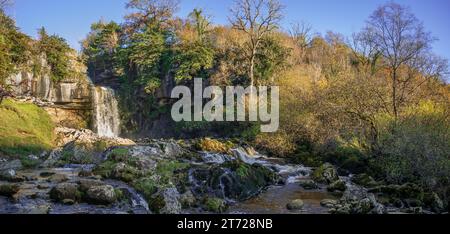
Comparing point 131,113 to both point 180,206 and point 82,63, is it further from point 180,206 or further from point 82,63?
point 180,206

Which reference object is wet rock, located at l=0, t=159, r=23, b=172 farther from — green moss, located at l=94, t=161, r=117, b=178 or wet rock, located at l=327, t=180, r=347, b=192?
wet rock, located at l=327, t=180, r=347, b=192

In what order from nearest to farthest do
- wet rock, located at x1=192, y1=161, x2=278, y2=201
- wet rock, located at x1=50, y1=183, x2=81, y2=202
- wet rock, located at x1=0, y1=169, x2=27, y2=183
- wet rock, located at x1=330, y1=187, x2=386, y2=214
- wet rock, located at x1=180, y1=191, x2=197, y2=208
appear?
wet rock, located at x1=50, y1=183, x2=81, y2=202 < wet rock, located at x1=330, y1=187, x2=386, y2=214 < wet rock, located at x1=180, y1=191, x2=197, y2=208 < wet rock, located at x1=192, y1=161, x2=278, y2=201 < wet rock, located at x1=0, y1=169, x2=27, y2=183

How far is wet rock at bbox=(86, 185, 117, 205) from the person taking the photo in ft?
39.6

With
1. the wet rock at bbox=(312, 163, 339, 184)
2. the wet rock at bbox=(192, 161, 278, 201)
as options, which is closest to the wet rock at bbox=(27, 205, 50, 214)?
the wet rock at bbox=(192, 161, 278, 201)

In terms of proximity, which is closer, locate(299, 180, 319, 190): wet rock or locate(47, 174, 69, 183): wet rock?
locate(47, 174, 69, 183): wet rock

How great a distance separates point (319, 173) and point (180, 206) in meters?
8.48

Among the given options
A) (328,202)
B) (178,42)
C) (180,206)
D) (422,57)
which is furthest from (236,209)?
(178,42)

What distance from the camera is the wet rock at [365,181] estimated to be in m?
17.0

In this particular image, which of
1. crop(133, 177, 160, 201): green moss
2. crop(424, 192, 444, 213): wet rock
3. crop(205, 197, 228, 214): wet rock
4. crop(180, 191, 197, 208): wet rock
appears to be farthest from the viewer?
crop(424, 192, 444, 213): wet rock

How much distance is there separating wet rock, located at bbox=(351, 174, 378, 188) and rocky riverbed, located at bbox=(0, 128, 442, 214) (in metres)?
0.04

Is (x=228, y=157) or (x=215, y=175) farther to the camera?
(x=228, y=157)

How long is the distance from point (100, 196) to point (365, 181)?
441 inches

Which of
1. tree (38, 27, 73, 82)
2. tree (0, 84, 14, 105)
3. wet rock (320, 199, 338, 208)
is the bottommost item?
wet rock (320, 199, 338, 208)
